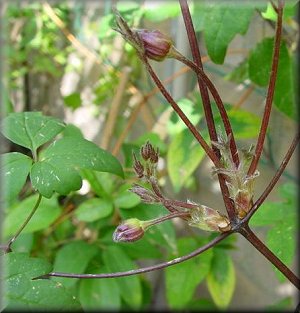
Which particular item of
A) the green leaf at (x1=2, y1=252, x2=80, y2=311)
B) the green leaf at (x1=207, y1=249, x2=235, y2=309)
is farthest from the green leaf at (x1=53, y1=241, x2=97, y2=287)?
the green leaf at (x1=2, y1=252, x2=80, y2=311)

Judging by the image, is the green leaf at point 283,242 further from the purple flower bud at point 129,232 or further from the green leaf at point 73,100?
the green leaf at point 73,100

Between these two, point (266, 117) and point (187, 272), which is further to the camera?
point (187, 272)

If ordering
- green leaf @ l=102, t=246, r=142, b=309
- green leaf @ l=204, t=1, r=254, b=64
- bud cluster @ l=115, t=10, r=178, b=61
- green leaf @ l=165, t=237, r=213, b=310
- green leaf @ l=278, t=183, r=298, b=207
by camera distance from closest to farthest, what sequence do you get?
bud cluster @ l=115, t=10, r=178, b=61 < green leaf @ l=204, t=1, r=254, b=64 < green leaf @ l=278, t=183, r=298, b=207 < green leaf @ l=102, t=246, r=142, b=309 < green leaf @ l=165, t=237, r=213, b=310

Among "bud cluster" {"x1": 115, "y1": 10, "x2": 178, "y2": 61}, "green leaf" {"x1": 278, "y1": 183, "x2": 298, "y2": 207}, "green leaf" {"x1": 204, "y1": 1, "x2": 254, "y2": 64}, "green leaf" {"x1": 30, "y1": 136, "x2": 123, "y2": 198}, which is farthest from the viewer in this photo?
"green leaf" {"x1": 278, "y1": 183, "x2": 298, "y2": 207}

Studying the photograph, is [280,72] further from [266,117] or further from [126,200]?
[266,117]

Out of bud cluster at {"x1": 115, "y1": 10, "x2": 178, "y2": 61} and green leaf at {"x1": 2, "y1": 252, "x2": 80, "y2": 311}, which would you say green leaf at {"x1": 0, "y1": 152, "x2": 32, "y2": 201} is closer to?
green leaf at {"x1": 2, "y1": 252, "x2": 80, "y2": 311}

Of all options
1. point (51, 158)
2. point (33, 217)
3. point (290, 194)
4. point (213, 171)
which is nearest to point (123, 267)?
point (33, 217)

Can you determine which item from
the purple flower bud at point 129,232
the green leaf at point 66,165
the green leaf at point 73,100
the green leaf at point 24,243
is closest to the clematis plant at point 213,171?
the purple flower bud at point 129,232
